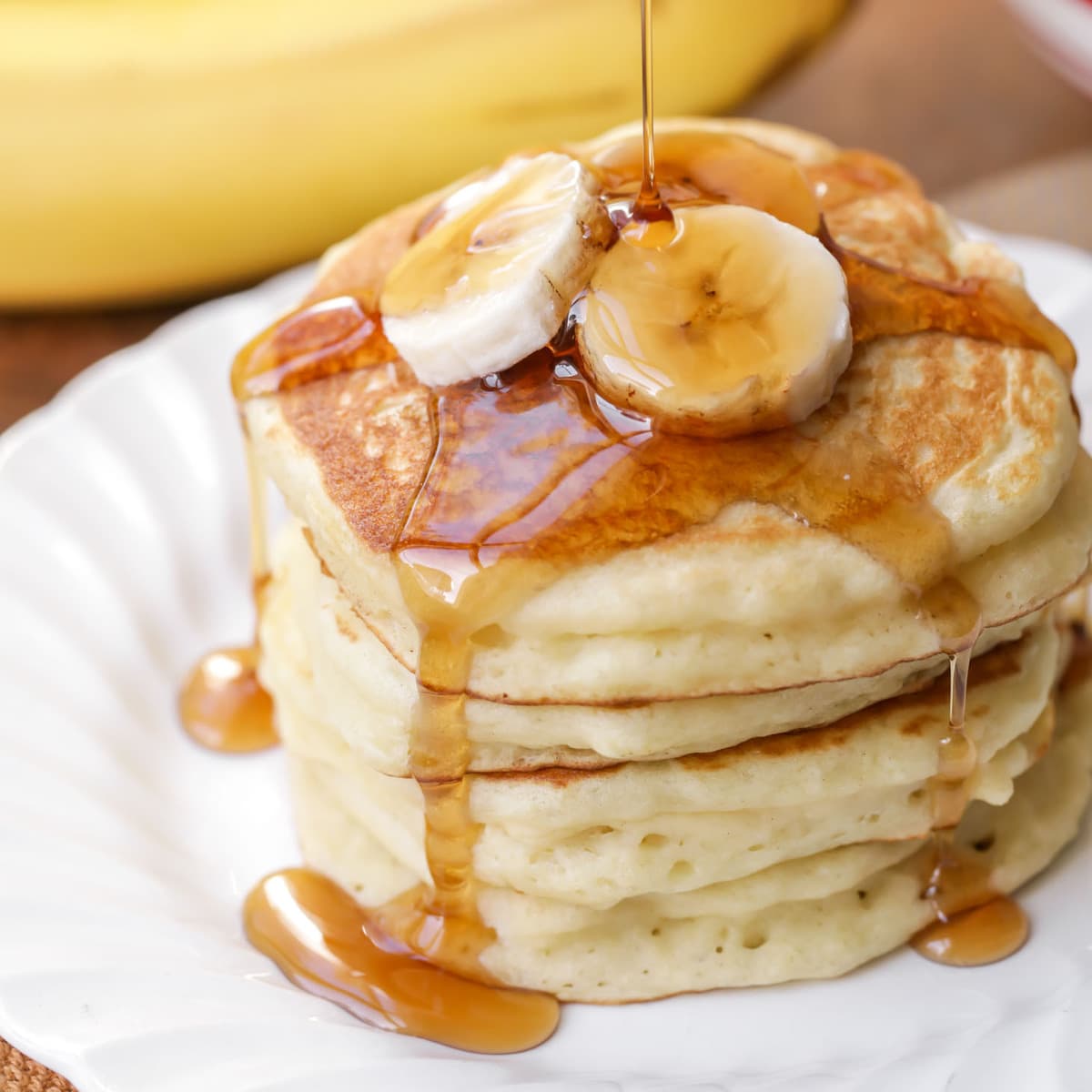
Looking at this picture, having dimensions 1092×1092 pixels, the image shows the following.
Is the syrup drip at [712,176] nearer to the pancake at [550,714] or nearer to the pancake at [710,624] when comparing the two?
the pancake at [710,624]

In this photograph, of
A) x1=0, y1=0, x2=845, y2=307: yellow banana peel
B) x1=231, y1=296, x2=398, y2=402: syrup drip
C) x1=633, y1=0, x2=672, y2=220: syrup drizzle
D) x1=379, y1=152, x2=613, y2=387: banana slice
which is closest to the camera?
x1=379, y1=152, x2=613, y2=387: banana slice

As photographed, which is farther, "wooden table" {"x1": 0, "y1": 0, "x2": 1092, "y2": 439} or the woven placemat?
"wooden table" {"x1": 0, "y1": 0, "x2": 1092, "y2": 439}

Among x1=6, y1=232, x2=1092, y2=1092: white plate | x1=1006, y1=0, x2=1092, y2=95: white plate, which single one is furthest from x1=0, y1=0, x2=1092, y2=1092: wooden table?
x1=6, y1=232, x2=1092, y2=1092: white plate

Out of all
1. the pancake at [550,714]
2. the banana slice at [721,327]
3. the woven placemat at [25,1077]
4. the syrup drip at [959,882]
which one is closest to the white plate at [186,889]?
the syrup drip at [959,882]

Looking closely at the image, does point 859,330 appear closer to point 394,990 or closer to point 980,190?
point 394,990

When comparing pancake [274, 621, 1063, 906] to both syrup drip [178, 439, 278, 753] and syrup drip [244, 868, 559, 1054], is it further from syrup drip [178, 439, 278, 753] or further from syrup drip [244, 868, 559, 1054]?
syrup drip [178, 439, 278, 753]

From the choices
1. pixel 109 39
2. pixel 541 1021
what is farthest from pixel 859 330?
pixel 109 39

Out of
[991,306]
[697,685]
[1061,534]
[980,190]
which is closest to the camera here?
[697,685]
